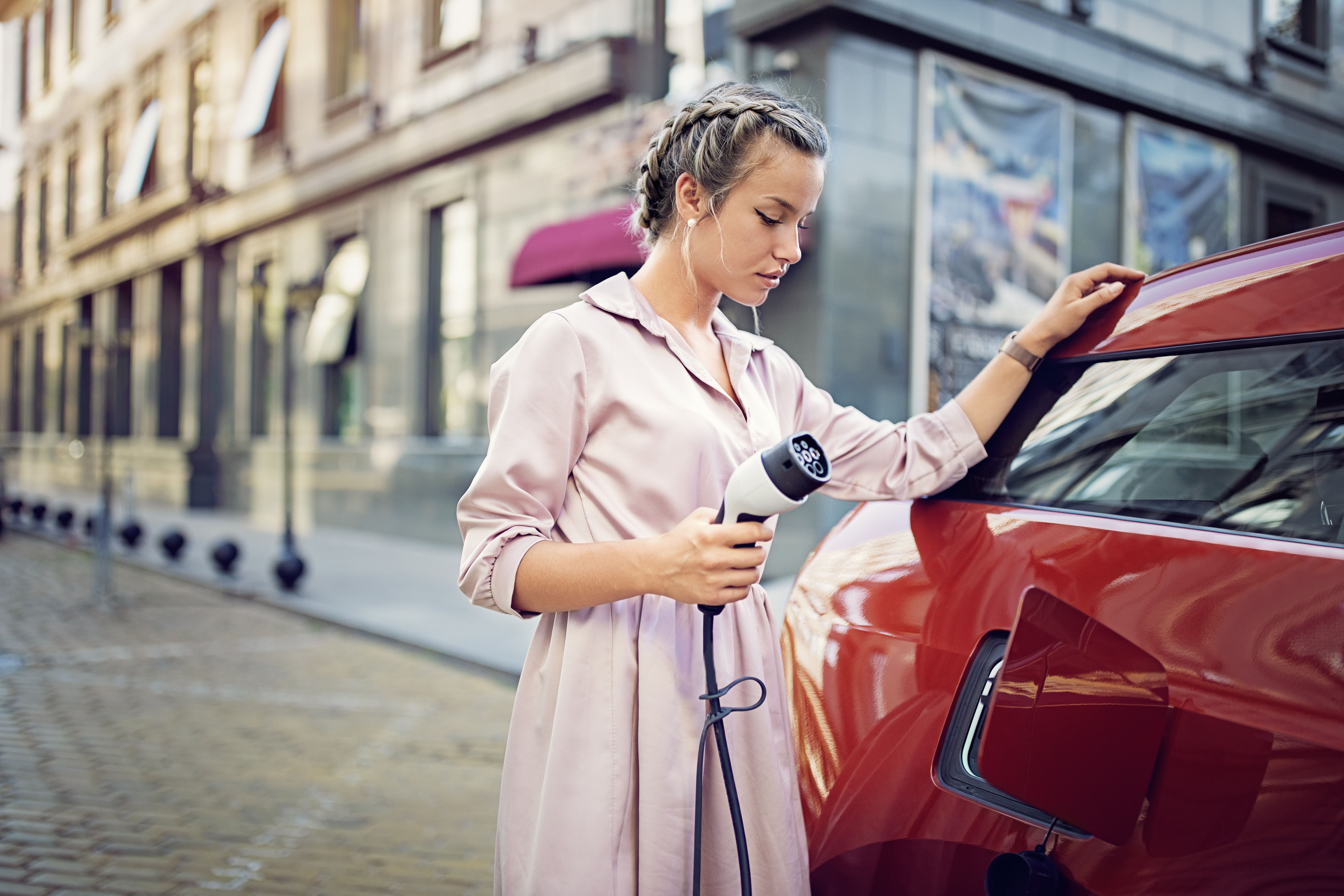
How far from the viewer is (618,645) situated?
5.22ft

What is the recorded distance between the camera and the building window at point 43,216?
108 ft

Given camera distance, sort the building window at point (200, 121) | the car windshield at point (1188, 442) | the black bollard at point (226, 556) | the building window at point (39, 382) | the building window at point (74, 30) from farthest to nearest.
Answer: the building window at point (39, 382), the building window at point (74, 30), the building window at point (200, 121), the black bollard at point (226, 556), the car windshield at point (1188, 442)

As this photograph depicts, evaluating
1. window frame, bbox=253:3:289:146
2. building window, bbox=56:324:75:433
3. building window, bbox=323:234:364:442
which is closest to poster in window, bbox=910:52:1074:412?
building window, bbox=323:234:364:442

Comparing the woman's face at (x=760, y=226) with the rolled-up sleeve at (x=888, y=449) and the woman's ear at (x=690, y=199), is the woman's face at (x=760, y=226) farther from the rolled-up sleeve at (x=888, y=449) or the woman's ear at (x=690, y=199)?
the rolled-up sleeve at (x=888, y=449)

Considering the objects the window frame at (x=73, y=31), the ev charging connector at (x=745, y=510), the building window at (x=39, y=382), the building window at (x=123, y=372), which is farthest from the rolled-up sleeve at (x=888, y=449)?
the building window at (x=39, y=382)

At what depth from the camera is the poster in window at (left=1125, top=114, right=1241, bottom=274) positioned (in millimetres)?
11734

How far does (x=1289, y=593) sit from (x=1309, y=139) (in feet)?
48.3

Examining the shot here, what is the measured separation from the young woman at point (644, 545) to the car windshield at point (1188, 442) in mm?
627

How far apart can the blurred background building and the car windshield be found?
85cm

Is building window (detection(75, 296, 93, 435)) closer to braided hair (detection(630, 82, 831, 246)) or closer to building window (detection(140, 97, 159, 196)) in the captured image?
building window (detection(140, 97, 159, 196))

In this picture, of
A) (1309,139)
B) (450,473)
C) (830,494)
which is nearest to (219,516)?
(450,473)

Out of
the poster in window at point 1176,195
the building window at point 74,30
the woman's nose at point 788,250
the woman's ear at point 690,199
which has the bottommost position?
the woman's nose at point 788,250

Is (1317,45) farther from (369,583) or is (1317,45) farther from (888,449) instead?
(888,449)

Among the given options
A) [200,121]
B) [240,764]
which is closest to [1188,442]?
[240,764]
